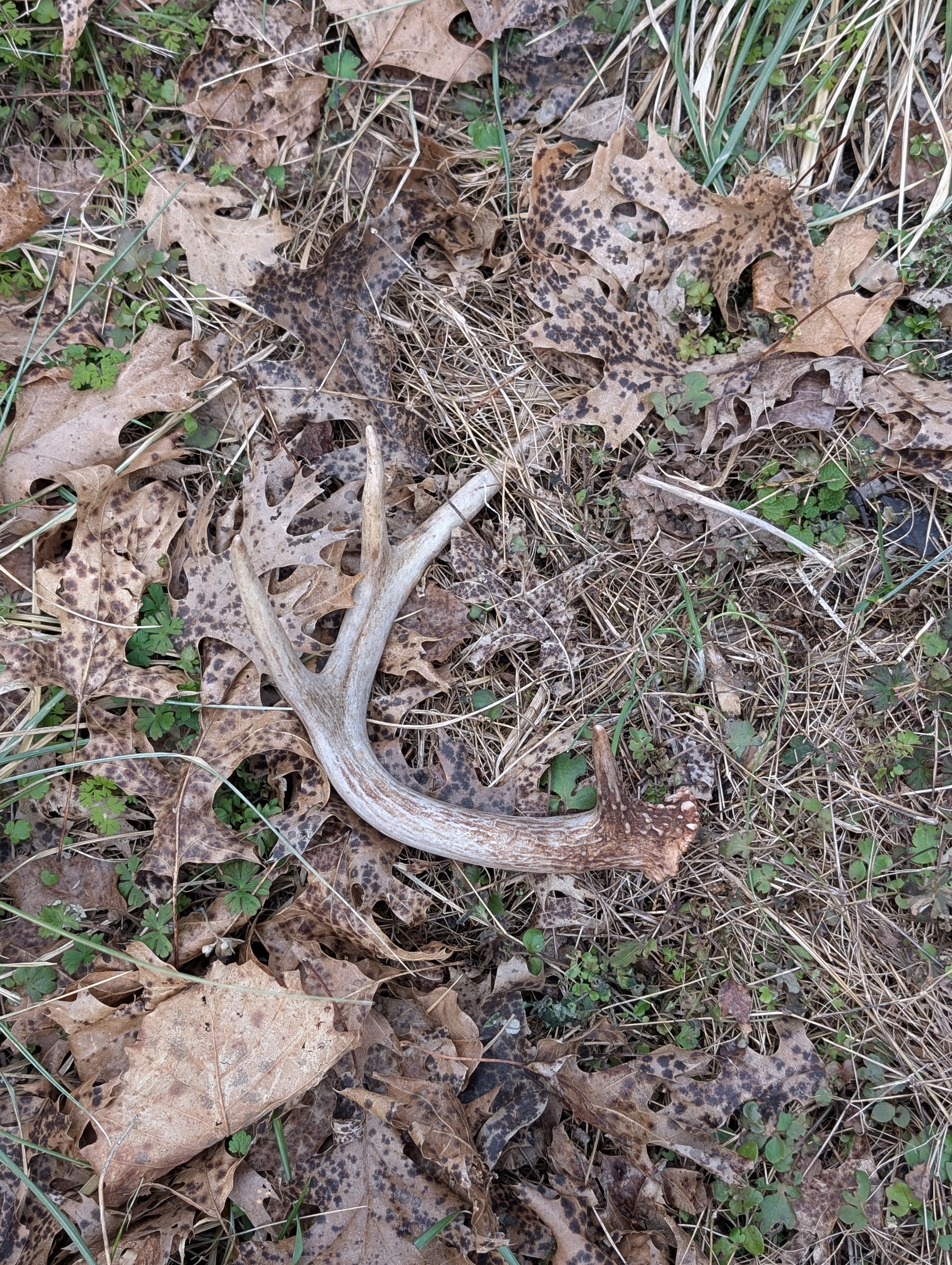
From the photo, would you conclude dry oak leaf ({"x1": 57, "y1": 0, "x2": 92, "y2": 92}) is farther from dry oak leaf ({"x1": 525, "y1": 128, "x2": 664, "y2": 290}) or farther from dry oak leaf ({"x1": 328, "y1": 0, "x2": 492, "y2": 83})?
dry oak leaf ({"x1": 525, "y1": 128, "x2": 664, "y2": 290})

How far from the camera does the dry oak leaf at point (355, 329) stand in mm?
2797

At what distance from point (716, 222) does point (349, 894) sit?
8.78ft

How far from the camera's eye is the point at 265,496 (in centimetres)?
280

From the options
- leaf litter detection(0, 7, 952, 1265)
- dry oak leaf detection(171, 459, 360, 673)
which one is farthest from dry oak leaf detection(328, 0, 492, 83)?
dry oak leaf detection(171, 459, 360, 673)

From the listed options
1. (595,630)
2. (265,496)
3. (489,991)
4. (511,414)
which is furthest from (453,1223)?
(511,414)

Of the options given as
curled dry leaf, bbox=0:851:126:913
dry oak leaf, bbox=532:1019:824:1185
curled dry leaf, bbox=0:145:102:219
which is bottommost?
dry oak leaf, bbox=532:1019:824:1185

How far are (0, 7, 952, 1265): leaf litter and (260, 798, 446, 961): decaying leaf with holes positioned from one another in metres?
0.01

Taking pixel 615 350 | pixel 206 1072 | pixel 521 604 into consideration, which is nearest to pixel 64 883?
pixel 206 1072

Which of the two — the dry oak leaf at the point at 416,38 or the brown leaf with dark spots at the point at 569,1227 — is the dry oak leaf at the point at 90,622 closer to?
the dry oak leaf at the point at 416,38

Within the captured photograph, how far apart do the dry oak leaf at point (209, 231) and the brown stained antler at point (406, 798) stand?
0.87 metres

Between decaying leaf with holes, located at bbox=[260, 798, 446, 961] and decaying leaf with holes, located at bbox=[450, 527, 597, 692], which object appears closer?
decaying leaf with holes, located at bbox=[260, 798, 446, 961]

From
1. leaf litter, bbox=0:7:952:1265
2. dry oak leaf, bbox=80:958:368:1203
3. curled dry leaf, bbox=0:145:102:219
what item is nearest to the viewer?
dry oak leaf, bbox=80:958:368:1203

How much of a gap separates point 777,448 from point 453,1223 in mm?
2870

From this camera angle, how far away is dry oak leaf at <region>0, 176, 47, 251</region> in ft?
8.95
